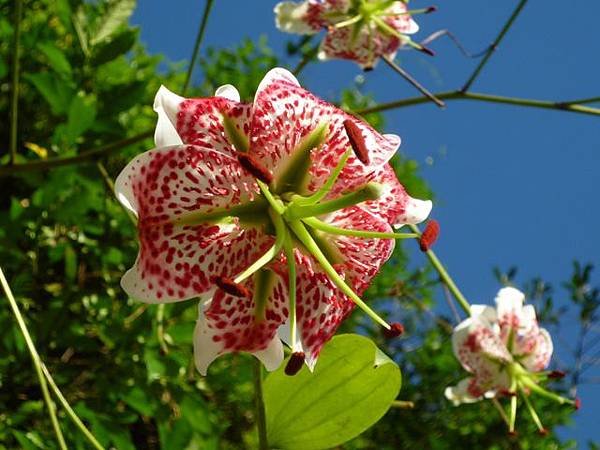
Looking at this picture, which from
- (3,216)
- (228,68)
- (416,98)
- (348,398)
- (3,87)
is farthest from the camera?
(228,68)

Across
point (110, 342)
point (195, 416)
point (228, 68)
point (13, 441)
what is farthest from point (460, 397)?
point (228, 68)

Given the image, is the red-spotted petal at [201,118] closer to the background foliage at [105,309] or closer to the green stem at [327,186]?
the green stem at [327,186]

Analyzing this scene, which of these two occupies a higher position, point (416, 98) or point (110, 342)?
point (416, 98)

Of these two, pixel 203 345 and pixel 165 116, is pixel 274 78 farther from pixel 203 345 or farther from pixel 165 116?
pixel 203 345

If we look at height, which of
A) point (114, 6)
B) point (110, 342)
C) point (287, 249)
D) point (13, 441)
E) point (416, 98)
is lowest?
point (13, 441)

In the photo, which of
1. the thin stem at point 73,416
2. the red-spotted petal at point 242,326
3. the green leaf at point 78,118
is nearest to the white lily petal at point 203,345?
the red-spotted petal at point 242,326

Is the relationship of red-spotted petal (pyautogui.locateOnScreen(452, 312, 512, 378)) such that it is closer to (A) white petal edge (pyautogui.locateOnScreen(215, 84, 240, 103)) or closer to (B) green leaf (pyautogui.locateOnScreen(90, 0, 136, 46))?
(B) green leaf (pyautogui.locateOnScreen(90, 0, 136, 46))

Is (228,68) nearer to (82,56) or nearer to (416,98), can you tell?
(82,56)
